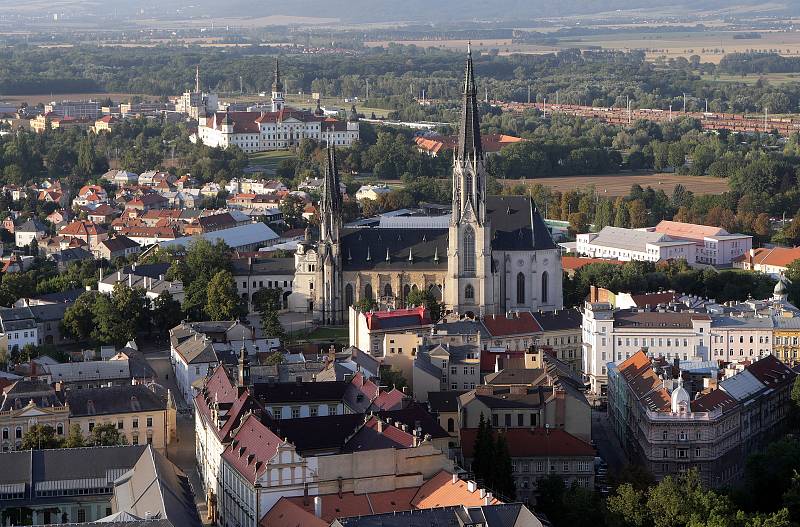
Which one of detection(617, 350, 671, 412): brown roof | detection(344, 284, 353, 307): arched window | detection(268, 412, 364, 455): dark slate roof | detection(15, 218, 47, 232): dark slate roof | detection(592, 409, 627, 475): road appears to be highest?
detection(268, 412, 364, 455): dark slate roof

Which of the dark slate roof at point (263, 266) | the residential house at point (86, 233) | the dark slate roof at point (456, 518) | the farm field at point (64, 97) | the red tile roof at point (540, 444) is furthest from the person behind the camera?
the farm field at point (64, 97)

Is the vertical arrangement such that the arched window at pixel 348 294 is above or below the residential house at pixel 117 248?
above

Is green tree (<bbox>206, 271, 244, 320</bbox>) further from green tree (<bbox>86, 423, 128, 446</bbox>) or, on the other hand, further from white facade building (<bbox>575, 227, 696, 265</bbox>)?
white facade building (<bbox>575, 227, 696, 265</bbox>)

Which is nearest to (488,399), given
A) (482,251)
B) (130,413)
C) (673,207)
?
(130,413)

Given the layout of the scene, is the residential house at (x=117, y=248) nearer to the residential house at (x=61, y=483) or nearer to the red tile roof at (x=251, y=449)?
the residential house at (x=61, y=483)

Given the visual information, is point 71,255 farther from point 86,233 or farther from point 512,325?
point 512,325

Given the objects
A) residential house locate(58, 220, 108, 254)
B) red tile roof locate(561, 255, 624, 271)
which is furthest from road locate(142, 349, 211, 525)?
residential house locate(58, 220, 108, 254)

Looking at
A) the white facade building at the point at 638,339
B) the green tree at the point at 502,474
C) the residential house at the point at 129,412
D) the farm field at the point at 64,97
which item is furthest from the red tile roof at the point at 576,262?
the farm field at the point at 64,97
